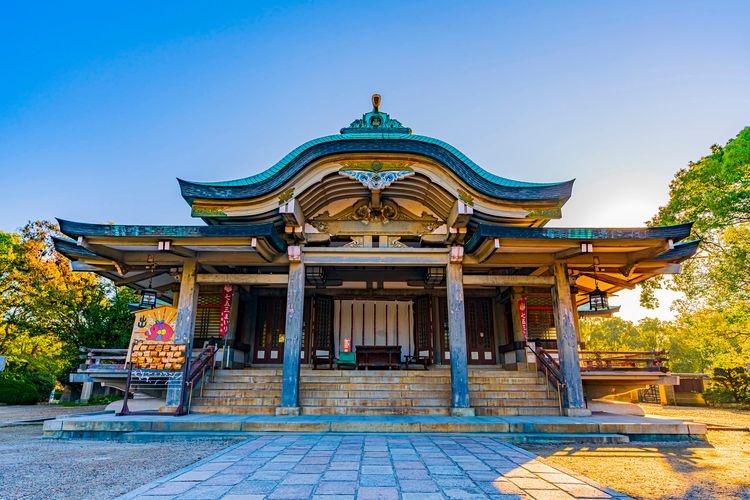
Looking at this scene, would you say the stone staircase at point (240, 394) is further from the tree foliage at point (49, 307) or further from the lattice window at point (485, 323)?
the tree foliage at point (49, 307)

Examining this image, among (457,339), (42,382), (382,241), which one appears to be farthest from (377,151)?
(42,382)

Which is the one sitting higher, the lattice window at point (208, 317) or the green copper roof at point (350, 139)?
the green copper roof at point (350, 139)

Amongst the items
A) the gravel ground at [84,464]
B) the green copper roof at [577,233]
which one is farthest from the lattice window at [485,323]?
the gravel ground at [84,464]

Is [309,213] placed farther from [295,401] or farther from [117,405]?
[117,405]

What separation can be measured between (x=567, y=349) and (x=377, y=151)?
20.5ft

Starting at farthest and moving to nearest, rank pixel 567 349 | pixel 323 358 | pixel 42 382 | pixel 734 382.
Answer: pixel 42 382 < pixel 734 382 < pixel 323 358 < pixel 567 349

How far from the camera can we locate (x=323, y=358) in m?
13.1

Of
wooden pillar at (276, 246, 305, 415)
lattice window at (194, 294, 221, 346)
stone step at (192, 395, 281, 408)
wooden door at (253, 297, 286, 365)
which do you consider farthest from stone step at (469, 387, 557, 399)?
lattice window at (194, 294, 221, 346)

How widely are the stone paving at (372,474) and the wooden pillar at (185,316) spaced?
136 inches

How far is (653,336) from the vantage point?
41438mm

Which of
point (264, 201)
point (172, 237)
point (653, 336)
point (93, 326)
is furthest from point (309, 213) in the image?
point (653, 336)

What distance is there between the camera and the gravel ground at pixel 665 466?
14.1 feet

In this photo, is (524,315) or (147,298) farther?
(524,315)

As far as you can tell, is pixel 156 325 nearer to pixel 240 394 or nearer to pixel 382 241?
pixel 240 394
